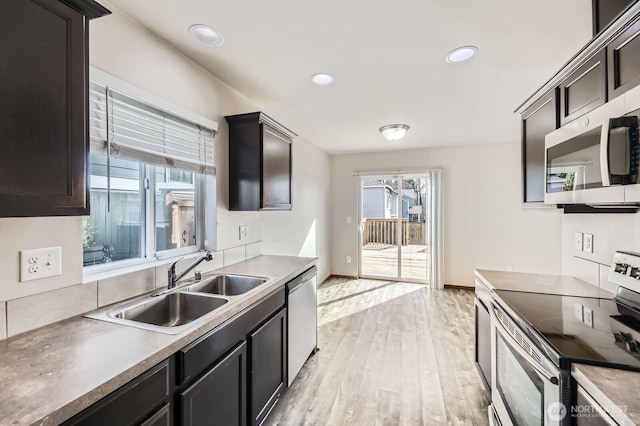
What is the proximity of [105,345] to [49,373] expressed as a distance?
174 millimetres

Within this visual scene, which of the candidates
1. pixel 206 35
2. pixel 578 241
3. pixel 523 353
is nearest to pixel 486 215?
pixel 578 241

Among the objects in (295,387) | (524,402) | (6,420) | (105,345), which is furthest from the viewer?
(295,387)

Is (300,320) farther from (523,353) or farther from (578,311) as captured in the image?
(578,311)

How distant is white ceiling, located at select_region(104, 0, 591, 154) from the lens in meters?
1.45

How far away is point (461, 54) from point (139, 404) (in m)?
2.51

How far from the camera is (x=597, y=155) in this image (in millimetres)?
1190

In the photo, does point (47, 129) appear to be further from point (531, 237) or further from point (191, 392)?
point (531, 237)

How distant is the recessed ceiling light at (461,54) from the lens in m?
1.80

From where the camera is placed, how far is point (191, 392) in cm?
108

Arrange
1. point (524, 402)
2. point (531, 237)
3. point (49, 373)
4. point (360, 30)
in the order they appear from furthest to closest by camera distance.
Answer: point (531, 237)
point (360, 30)
point (524, 402)
point (49, 373)

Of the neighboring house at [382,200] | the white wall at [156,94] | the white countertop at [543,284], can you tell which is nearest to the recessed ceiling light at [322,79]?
the white wall at [156,94]

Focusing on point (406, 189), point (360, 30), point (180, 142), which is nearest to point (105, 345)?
point (180, 142)

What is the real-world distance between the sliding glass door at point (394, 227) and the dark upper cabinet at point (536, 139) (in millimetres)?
2828

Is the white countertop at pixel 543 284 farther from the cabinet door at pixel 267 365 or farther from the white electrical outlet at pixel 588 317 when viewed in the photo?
the cabinet door at pixel 267 365
